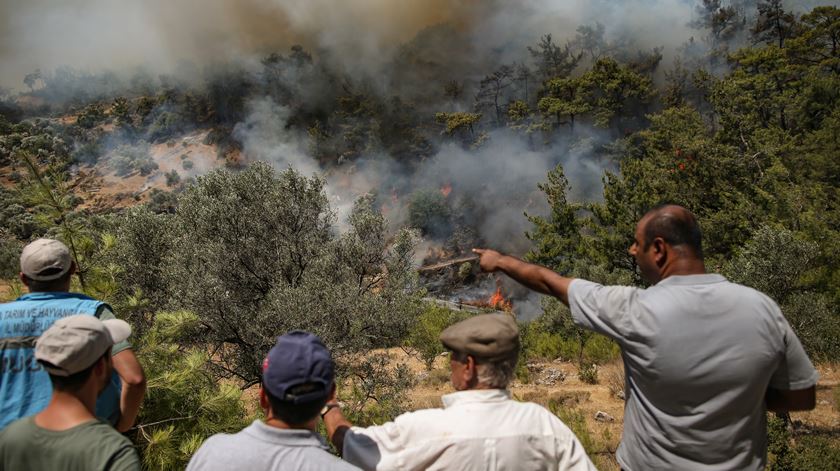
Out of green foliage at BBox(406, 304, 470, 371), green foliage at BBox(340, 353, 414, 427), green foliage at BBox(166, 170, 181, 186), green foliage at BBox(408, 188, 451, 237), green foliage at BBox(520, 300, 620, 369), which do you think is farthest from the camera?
green foliage at BBox(166, 170, 181, 186)

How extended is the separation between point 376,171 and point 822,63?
88.7 feet

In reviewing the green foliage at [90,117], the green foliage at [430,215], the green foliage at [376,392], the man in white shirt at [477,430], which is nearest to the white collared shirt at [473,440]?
the man in white shirt at [477,430]

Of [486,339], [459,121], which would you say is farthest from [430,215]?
[486,339]

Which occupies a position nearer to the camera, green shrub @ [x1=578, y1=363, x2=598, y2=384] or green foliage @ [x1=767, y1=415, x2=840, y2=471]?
green foliage @ [x1=767, y1=415, x2=840, y2=471]

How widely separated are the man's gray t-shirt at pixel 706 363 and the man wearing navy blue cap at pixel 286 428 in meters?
1.01

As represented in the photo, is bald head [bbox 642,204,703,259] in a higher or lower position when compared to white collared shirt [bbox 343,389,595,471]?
higher

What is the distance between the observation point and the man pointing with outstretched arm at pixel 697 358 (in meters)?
1.71

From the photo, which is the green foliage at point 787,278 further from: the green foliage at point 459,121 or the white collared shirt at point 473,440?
the green foliage at point 459,121

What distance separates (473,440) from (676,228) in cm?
104

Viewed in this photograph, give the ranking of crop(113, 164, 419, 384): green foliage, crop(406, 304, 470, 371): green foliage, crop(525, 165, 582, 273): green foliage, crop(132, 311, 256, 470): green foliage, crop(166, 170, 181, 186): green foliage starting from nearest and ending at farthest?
crop(132, 311, 256, 470): green foliage
crop(113, 164, 419, 384): green foliage
crop(406, 304, 470, 371): green foliage
crop(525, 165, 582, 273): green foliage
crop(166, 170, 181, 186): green foliage

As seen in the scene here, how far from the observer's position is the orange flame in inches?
928

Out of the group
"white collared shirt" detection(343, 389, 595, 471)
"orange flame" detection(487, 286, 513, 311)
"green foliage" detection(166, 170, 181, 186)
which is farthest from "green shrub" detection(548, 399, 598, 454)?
"green foliage" detection(166, 170, 181, 186)

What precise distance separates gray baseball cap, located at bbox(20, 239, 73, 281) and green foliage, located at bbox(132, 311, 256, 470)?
1536 mm

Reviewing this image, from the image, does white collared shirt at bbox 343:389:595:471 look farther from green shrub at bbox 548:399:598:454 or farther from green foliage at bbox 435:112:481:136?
green foliage at bbox 435:112:481:136
